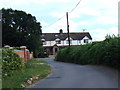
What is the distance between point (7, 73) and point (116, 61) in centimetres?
755

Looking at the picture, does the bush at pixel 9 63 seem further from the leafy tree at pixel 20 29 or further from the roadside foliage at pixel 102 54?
the leafy tree at pixel 20 29

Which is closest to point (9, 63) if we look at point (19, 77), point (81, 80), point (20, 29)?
point (19, 77)

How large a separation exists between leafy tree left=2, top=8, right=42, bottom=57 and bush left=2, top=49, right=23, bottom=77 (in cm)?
3221

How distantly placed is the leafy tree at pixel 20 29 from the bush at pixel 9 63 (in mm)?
32210

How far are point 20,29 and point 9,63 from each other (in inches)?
1466

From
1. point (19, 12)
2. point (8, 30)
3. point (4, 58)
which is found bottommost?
point (4, 58)

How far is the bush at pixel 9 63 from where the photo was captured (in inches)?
594

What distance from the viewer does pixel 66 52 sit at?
41.6 meters

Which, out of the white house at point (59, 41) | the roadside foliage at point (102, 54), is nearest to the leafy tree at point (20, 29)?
the roadside foliage at point (102, 54)

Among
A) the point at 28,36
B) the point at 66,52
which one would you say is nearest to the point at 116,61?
the point at 66,52

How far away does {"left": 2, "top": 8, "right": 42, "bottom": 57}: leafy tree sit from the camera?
5103cm

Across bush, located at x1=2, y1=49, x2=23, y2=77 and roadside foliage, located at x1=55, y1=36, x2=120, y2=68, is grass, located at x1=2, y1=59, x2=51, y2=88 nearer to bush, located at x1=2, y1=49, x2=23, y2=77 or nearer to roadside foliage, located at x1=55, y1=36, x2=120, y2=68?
bush, located at x1=2, y1=49, x2=23, y2=77

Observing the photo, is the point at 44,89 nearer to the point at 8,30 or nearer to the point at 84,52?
the point at 84,52

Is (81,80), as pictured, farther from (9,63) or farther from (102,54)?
(102,54)
